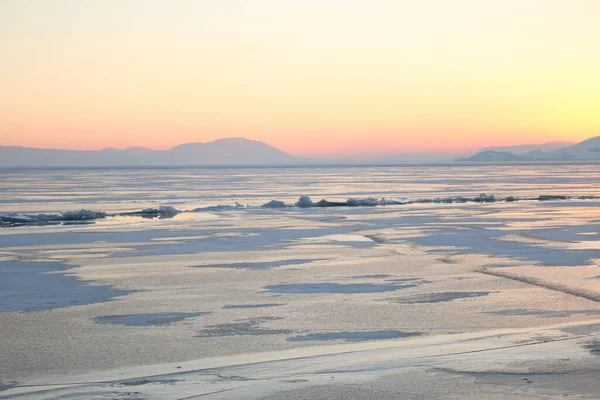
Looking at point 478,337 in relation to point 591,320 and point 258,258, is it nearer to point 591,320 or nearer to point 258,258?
point 591,320

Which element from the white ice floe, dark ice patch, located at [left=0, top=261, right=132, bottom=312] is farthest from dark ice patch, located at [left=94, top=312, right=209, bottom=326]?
the white ice floe

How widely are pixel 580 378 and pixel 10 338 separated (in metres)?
6.12

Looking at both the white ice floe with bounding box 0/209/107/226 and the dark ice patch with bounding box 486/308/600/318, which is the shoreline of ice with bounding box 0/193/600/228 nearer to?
the white ice floe with bounding box 0/209/107/226

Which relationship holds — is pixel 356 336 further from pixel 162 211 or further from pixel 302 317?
pixel 162 211

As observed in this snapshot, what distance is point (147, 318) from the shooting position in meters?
9.55

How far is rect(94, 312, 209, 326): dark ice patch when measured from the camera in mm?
9266

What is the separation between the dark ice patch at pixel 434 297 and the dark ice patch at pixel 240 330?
2.35 m

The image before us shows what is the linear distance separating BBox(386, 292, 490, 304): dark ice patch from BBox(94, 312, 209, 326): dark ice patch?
9.62ft

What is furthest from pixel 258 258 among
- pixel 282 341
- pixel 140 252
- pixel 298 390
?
pixel 298 390

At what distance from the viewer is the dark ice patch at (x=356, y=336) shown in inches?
330

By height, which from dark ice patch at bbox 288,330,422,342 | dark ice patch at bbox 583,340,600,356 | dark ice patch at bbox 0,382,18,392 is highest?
Result: dark ice patch at bbox 583,340,600,356

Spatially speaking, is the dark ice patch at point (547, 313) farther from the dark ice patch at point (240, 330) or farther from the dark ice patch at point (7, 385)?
the dark ice patch at point (7, 385)

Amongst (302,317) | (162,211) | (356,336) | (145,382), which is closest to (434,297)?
(302,317)

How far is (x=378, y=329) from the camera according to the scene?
29.0 feet
